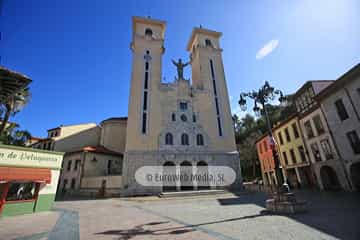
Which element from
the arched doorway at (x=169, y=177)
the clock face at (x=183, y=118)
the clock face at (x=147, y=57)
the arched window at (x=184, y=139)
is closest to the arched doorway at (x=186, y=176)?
the arched doorway at (x=169, y=177)

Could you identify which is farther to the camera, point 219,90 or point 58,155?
point 219,90

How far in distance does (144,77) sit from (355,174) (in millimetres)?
26737

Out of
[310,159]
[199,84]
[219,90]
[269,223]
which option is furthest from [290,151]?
[269,223]

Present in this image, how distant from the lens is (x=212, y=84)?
95.4 ft

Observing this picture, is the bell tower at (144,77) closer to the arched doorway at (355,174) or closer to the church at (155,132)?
the church at (155,132)

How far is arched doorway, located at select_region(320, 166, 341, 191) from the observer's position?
704 inches

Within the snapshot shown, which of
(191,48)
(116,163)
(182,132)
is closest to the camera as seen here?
(182,132)

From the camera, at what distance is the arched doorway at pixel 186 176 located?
22.2 meters

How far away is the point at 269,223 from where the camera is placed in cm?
649

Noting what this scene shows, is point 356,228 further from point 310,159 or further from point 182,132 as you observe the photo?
point 182,132

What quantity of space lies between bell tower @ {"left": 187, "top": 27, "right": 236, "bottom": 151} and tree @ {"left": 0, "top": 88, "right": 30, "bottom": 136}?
2090 cm

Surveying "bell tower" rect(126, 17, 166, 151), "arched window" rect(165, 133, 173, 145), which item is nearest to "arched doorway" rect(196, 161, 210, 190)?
"arched window" rect(165, 133, 173, 145)

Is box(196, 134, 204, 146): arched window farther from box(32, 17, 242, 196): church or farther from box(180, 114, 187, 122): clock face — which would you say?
box(180, 114, 187, 122): clock face

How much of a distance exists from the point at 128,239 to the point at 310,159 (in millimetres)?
22790
